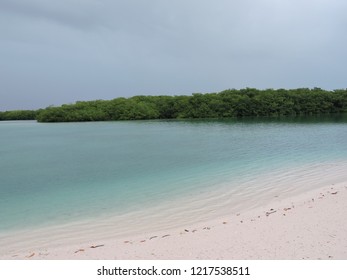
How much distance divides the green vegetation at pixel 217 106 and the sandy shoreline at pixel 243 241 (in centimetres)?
8620

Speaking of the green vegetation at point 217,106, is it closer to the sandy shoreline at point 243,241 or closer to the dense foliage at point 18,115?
the dense foliage at point 18,115

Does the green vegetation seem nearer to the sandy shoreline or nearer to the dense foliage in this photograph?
the dense foliage

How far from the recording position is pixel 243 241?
513 cm

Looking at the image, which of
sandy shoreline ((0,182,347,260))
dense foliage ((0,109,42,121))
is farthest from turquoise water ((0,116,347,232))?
dense foliage ((0,109,42,121))

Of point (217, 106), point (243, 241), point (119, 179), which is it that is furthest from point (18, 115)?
point (243, 241)

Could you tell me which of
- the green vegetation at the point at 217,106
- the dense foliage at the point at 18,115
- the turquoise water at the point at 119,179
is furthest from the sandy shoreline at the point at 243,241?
the dense foliage at the point at 18,115

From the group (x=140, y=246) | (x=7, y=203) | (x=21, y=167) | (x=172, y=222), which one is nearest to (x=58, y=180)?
(x=7, y=203)

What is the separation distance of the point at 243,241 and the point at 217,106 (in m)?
88.7

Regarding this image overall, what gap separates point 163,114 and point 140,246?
307 feet

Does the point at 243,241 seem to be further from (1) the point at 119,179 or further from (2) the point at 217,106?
(2) the point at 217,106

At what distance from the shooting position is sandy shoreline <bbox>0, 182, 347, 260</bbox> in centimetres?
454

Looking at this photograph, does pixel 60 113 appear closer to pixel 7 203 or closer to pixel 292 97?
pixel 292 97

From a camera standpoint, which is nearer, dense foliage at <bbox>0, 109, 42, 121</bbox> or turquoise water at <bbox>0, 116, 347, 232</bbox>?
turquoise water at <bbox>0, 116, 347, 232</bbox>

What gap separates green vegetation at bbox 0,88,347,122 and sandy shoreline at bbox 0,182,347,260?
283ft
